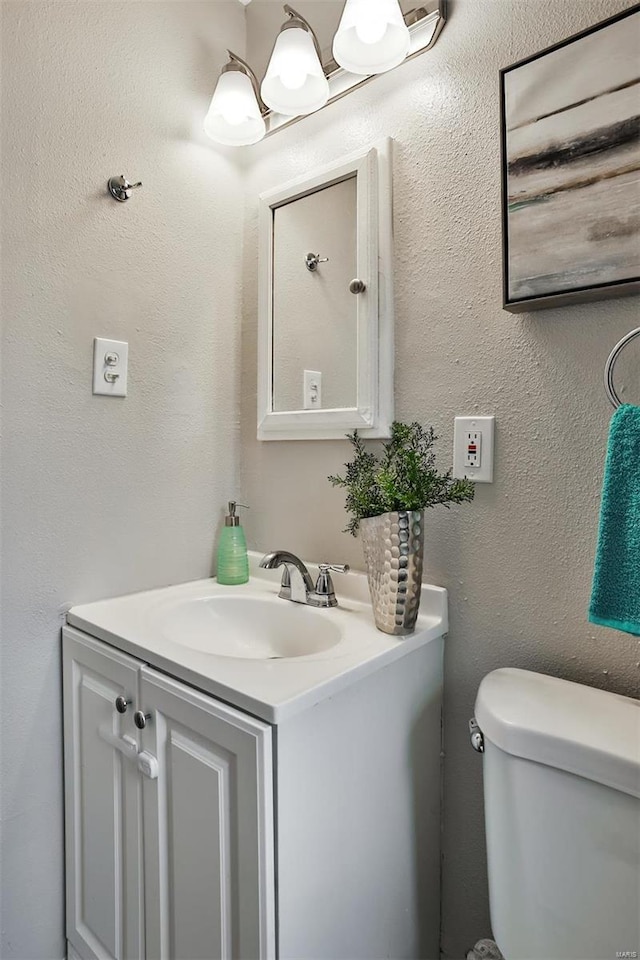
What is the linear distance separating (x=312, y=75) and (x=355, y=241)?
0.35 metres

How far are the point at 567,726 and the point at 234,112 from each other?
135 centimetres

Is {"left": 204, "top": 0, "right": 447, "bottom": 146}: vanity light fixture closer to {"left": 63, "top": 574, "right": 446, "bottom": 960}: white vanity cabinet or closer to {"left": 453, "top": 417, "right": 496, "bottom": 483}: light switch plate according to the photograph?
{"left": 453, "top": 417, "right": 496, "bottom": 483}: light switch plate

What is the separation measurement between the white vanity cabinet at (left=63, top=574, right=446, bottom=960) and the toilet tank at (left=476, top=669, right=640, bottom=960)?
0.19m

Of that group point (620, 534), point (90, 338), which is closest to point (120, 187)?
point (90, 338)

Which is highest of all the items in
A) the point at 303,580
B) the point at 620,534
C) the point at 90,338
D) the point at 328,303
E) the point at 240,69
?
the point at 240,69

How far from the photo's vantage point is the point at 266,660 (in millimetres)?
788

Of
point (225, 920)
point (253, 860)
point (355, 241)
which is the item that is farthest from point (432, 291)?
point (225, 920)

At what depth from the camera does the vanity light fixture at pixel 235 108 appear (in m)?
1.18

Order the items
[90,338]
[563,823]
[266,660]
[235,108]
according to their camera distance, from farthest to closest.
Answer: [235,108] → [90,338] → [266,660] → [563,823]

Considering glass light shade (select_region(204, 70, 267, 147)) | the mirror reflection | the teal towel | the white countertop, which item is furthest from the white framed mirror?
the teal towel

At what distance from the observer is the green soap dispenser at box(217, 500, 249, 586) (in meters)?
1.27

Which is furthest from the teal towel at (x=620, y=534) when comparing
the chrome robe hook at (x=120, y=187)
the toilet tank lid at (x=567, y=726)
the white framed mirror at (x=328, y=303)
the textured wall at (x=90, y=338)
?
the chrome robe hook at (x=120, y=187)

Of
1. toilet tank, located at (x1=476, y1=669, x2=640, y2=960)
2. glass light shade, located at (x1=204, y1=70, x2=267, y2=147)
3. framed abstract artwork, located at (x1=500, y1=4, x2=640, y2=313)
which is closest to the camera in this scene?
toilet tank, located at (x1=476, y1=669, x2=640, y2=960)

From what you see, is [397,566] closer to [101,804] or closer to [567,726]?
[567,726]
